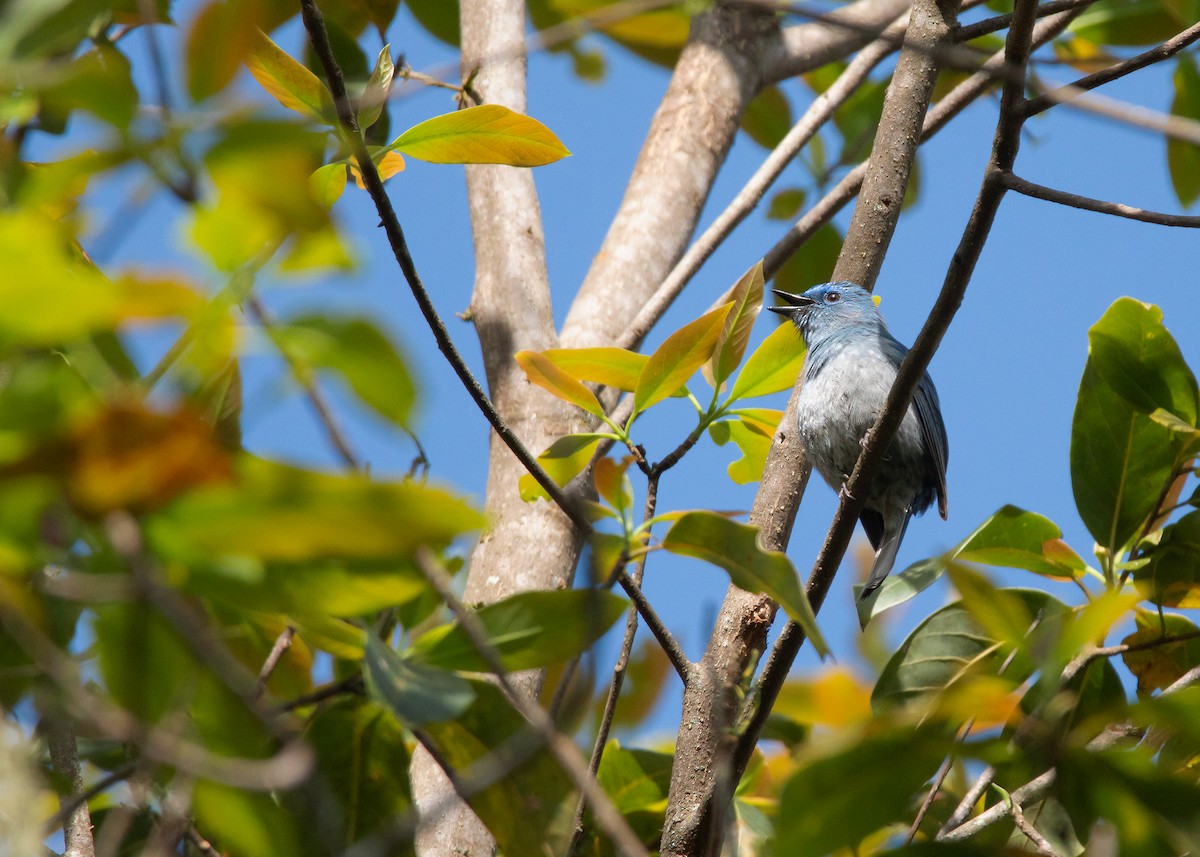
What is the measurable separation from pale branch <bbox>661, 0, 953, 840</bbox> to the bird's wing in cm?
169

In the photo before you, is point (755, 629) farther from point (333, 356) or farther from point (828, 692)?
point (333, 356)

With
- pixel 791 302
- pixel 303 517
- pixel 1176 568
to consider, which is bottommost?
pixel 303 517

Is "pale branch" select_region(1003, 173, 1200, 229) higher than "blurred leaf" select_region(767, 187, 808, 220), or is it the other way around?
"blurred leaf" select_region(767, 187, 808, 220)

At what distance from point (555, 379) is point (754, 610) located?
0.63 meters

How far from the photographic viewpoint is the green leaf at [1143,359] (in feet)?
8.75

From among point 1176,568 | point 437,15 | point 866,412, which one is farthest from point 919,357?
point 437,15

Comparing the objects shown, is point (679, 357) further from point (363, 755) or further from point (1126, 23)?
point (1126, 23)

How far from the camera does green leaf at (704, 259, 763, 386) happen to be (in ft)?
7.63

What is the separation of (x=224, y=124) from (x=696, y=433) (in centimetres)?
158

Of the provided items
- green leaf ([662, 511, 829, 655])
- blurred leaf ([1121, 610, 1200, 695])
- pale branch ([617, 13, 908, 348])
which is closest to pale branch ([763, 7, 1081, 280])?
pale branch ([617, 13, 908, 348])

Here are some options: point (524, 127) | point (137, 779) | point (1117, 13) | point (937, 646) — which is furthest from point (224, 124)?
point (1117, 13)

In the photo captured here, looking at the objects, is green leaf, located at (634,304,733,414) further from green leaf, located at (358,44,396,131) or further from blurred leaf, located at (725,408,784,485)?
green leaf, located at (358,44,396,131)

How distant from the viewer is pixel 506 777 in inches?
65.1

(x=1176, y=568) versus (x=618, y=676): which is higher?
(x=1176, y=568)
